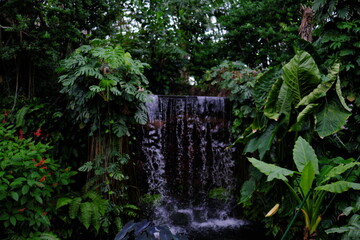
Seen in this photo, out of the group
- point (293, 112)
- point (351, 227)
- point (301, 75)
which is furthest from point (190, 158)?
point (351, 227)

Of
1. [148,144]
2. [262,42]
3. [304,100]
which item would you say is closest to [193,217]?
[148,144]

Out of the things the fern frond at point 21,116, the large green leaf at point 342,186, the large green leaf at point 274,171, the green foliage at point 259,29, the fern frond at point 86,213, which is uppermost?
the green foliage at point 259,29

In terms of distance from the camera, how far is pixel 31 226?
3037 millimetres

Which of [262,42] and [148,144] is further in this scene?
[262,42]

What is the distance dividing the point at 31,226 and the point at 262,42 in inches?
349

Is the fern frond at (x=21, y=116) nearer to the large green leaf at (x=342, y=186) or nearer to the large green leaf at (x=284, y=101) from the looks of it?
the large green leaf at (x=284, y=101)

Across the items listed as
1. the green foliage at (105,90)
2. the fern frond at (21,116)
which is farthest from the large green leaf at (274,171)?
the fern frond at (21,116)

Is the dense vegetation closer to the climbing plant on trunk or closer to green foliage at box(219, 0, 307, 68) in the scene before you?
the climbing plant on trunk

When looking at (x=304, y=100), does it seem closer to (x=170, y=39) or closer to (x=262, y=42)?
(x=170, y=39)

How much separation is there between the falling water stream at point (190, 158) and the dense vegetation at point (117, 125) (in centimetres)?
57

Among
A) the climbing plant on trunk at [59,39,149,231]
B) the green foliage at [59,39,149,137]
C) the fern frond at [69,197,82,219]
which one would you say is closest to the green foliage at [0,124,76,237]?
the fern frond at [69,197,82,219]

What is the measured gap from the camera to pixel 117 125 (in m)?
4.13

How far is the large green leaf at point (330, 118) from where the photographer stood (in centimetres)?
293

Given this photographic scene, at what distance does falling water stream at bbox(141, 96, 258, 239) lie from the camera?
5.46m
